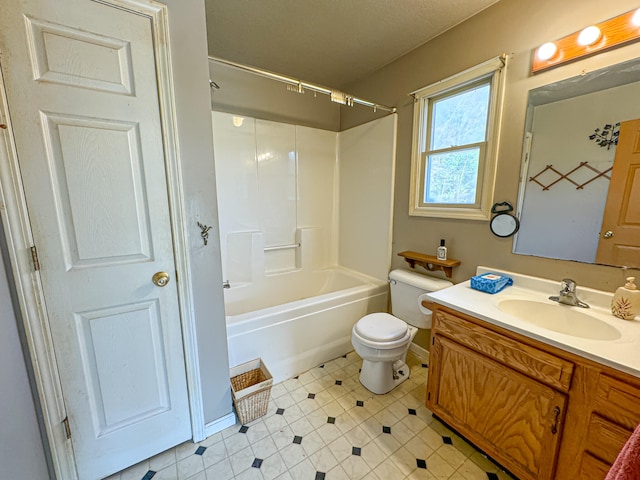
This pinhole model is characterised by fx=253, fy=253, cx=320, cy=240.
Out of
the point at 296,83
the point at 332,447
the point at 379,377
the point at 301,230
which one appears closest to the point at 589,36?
the point at 296,83

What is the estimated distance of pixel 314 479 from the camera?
3.98 feet

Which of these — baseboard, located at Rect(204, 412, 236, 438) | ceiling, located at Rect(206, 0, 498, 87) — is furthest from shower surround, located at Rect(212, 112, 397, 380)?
ceiling, located at Rect(206, 0, 498, 87)

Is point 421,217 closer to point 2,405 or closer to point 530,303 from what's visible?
point 530,303

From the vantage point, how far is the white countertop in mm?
872

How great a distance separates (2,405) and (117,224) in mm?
687

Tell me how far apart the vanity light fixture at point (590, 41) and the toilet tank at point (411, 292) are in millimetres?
1382

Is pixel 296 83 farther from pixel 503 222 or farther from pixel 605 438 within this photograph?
pixel 605 438

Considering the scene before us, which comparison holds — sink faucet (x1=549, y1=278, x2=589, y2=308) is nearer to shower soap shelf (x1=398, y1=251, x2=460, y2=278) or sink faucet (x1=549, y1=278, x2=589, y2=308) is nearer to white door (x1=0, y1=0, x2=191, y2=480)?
shower soap shelf (x1=398, y1=251, x2=460, y2=278)

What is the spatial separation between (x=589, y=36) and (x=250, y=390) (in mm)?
2497

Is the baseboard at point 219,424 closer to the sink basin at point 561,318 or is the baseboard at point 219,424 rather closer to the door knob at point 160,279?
the door knob at point 160,279

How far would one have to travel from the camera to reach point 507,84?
1495mm

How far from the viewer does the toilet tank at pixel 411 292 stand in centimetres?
187

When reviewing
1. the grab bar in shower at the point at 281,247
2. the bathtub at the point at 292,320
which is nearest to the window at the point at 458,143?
the bathtub at the point at 292,320

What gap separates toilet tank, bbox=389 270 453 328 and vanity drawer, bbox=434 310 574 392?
51cm
